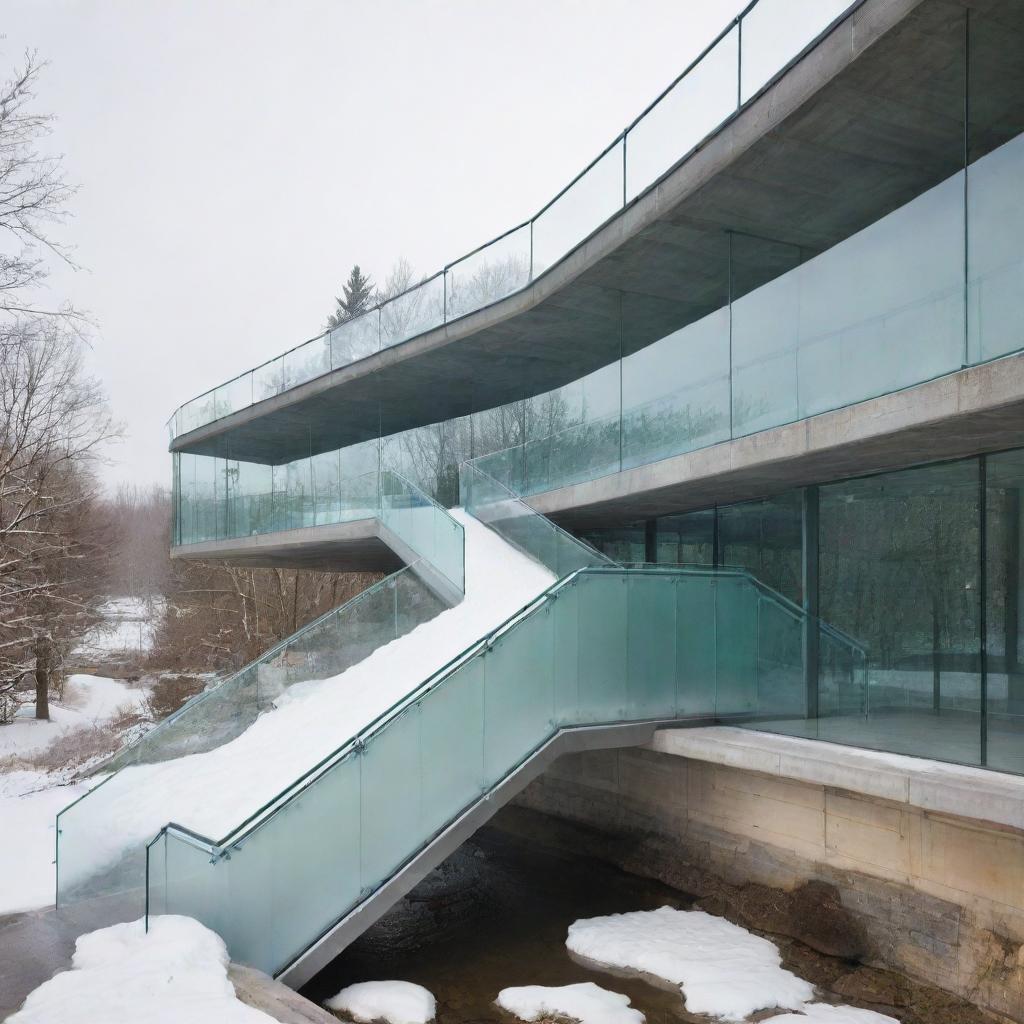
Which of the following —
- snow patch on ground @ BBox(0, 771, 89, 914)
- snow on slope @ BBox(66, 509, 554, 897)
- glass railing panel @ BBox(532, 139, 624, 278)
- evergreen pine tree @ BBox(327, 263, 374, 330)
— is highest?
evergreen pine tree @ BBox(327, 263, 374, 330)

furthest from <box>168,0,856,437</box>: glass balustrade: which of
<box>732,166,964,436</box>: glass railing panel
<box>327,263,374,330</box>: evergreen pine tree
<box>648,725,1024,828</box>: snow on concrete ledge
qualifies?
<box>327,263,374,330</box>: evergreen pine tree

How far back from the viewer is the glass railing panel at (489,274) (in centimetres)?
1856

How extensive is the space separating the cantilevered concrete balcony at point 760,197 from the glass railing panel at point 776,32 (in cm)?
49

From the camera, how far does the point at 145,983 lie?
7.70 m

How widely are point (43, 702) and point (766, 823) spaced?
98.0 ft

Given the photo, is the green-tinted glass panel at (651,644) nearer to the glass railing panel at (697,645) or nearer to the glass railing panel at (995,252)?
the glass railing panel at (697,645)

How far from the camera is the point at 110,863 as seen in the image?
10.5 m

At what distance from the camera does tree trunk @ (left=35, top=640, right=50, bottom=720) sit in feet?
105

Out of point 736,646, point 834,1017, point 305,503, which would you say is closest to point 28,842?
point 736,646

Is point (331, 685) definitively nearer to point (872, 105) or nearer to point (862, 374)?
point (862, 374)

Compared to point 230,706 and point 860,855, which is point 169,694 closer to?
point 230,706

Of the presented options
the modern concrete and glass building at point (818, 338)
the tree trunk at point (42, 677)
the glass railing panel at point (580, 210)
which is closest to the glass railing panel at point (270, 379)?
the modern concrete and glass building at point (818, 338)

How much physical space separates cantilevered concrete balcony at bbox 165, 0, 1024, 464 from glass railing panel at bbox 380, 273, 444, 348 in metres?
0.41

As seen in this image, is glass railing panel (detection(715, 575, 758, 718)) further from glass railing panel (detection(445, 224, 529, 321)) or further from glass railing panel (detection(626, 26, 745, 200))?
glass railing panel (detection(445, 224, 529, 321))
